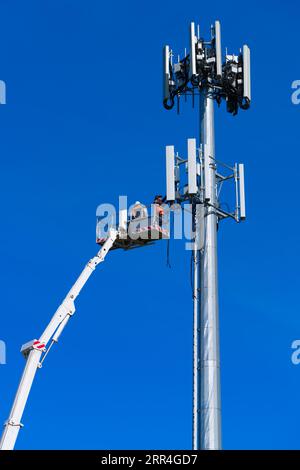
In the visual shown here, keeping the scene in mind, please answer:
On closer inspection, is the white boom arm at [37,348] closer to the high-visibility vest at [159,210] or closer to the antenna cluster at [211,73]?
the high-visibility vest at [159,210]

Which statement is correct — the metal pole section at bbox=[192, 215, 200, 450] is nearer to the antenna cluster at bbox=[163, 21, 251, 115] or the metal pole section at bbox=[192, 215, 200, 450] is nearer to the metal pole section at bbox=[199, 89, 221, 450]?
the metal pole section at bbox=[199, 89, 221, 450]

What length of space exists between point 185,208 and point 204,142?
4185 mm

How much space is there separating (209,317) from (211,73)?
13.2m

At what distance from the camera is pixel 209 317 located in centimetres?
4412

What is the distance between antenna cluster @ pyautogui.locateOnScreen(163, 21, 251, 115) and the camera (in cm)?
4894

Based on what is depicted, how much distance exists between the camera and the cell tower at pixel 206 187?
1678 inches

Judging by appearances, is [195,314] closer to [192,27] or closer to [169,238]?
[169,238]

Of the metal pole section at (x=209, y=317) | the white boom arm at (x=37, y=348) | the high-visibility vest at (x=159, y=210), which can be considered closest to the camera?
the white boom arm at (x=37, y=348)

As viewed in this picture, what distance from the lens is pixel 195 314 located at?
146ft

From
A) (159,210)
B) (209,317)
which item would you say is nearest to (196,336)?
(209,317)

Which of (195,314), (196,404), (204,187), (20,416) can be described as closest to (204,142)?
(204,187)

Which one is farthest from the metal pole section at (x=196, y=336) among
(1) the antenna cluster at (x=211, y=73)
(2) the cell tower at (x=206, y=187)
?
(1) the antenna cluster at (x=211, y=73)

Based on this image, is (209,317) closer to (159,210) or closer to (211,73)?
(159,210)

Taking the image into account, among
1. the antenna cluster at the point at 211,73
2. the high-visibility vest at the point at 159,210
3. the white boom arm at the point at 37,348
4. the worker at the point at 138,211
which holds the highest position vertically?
the antenna cluster at the point at 211,73
